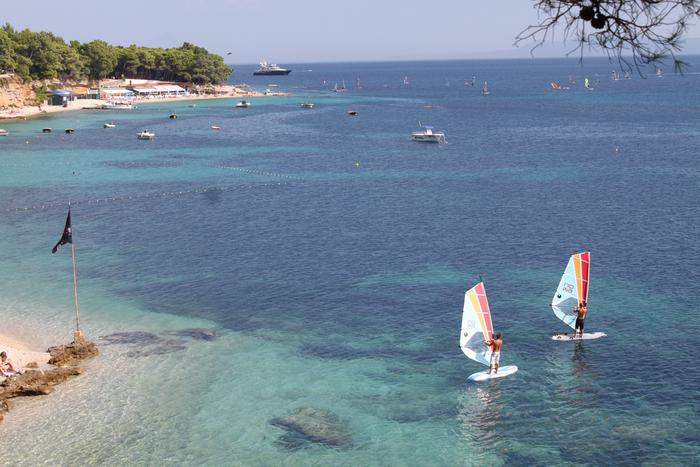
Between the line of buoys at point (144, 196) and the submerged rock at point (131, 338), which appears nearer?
the submerged rock at point (131, 338)

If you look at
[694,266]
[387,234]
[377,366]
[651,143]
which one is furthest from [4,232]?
[651,143]

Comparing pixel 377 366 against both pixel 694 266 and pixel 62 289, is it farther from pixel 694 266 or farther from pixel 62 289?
pixel 694 266

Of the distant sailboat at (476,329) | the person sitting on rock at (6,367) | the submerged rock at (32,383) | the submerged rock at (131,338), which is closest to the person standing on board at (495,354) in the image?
the distant sailboat at (476,329)

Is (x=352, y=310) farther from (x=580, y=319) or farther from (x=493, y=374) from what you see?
(x=580, y=319)

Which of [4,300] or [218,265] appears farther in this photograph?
[218,265]

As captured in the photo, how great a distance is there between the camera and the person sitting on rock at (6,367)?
1501 inches

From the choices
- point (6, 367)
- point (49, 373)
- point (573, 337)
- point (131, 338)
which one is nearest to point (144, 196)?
point (131, 338)

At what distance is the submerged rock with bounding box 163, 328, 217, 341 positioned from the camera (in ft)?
147

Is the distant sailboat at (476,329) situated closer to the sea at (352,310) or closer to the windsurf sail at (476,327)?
the windsurf sail at (476,327)

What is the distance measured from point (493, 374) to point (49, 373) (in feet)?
76.2

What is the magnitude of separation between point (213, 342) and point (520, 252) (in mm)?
29505

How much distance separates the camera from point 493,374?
39156 millimetres

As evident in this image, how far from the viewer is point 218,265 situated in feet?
198

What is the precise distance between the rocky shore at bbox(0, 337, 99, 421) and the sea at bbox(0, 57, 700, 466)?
633 millimetres
